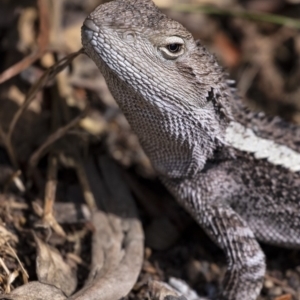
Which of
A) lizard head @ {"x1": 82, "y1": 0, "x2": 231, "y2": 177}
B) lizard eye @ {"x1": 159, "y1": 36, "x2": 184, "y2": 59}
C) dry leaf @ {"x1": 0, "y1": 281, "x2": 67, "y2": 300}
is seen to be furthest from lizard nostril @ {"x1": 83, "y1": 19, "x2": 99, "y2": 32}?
dry leaf @ {"x1": 0, "y1": 281, "x2": 67, "y2": 300}

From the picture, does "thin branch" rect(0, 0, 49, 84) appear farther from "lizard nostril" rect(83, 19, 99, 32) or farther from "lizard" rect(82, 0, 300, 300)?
"lizard nostril" rect(83, 19, 99, 32)

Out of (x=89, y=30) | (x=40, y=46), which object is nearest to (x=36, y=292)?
(x=89, y=30)

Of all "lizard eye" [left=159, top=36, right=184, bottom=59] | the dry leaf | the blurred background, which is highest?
"lizard eye" [left=159, top=36, right=184, bottom=59]

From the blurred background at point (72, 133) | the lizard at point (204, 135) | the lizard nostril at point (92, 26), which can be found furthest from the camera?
the blurred background at point (72, 133)

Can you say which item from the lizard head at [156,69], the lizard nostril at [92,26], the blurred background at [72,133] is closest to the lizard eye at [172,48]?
the lizard head at [156,69]

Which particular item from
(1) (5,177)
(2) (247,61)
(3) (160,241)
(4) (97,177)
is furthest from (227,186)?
(2) (247,61)

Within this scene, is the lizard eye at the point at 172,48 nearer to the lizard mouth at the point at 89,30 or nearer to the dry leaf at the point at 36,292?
the lizard mouth at the point at 89,30

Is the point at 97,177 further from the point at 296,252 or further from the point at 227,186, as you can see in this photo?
the point at 296,252
